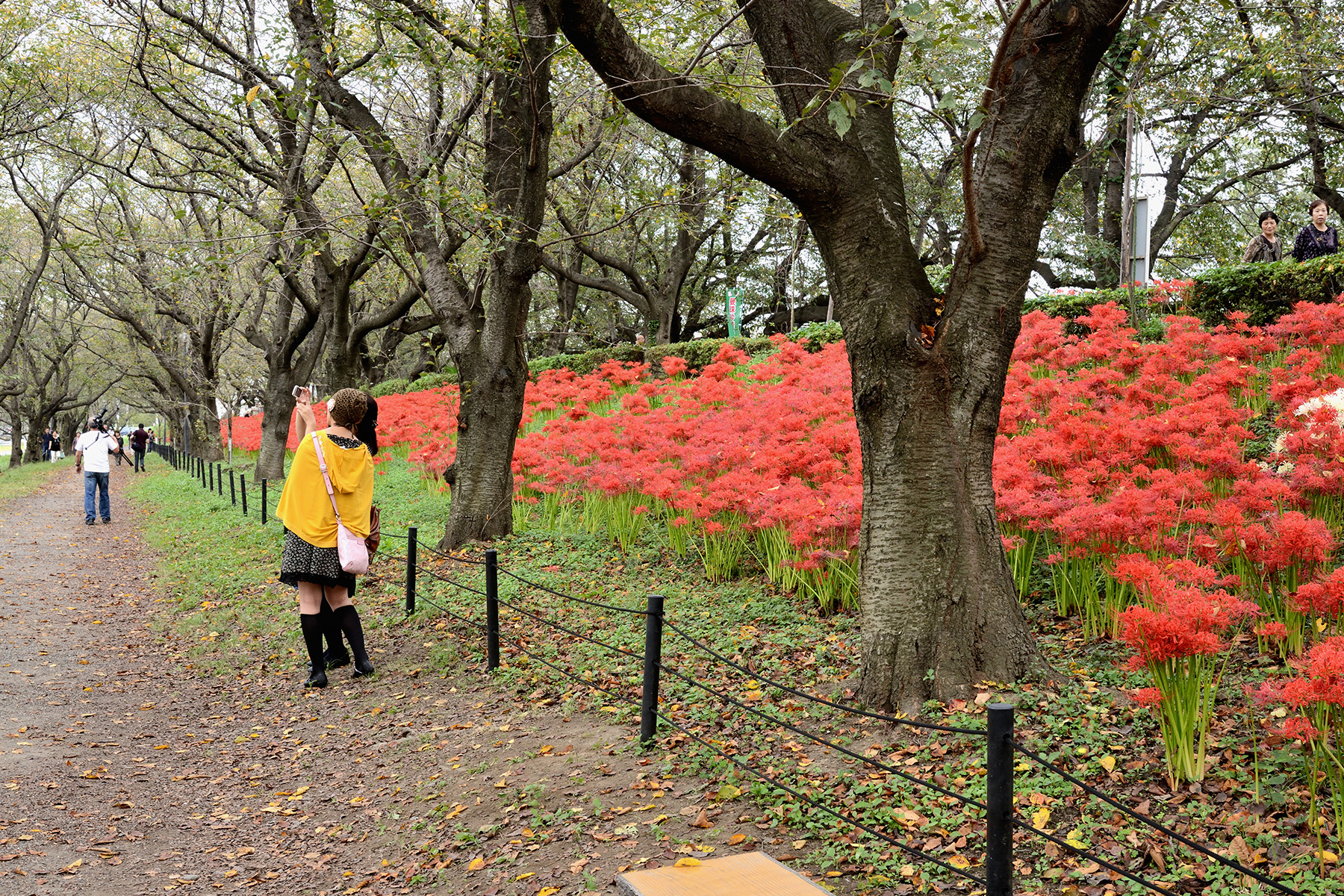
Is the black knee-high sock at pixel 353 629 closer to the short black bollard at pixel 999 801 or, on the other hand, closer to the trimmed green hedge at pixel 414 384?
the short black bollard at pixel 999 801

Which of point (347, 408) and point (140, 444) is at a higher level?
point (347, 408)

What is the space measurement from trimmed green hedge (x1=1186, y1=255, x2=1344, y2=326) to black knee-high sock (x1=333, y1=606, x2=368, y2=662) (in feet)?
27.7

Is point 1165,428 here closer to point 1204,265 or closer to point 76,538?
point 76,538

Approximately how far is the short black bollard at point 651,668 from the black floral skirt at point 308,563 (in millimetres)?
2680

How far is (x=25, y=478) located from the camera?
3077 cm

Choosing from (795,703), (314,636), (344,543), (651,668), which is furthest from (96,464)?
(795,703)

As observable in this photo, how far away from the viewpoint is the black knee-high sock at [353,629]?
6.87 metres

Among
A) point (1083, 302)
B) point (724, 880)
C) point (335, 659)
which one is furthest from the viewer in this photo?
point (1083, 302)

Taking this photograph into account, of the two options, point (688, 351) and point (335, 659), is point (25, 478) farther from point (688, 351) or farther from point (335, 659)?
point (335, 659)

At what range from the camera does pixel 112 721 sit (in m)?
6.75

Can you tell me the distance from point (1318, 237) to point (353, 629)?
1011cm

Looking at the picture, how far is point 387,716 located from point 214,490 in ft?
53.9

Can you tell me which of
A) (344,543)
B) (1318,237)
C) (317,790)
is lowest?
(317,790)

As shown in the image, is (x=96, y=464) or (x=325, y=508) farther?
(x=96, y=464)
